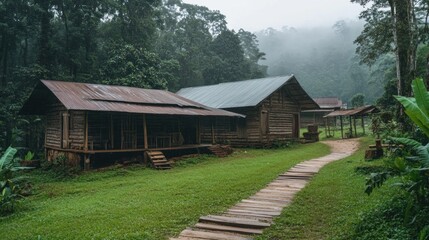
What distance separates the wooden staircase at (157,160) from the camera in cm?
1755

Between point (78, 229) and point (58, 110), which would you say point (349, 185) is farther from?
point (58, 110)

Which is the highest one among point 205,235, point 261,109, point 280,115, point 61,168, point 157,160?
point 261,109

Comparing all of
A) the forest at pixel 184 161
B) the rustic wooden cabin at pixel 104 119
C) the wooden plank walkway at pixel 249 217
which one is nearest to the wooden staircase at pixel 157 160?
the rustic wooden cabin at pixel 104 119

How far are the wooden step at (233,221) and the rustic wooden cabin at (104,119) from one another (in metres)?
10.1

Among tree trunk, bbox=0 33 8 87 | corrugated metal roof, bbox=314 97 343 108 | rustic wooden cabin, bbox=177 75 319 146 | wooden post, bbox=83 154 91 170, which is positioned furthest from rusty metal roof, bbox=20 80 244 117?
corrugated metal roof, bbox=314 97 343 108

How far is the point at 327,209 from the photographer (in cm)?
827

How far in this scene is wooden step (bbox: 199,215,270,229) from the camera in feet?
23.5

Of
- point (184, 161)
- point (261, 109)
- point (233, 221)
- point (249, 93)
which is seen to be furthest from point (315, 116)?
point (233, 221)

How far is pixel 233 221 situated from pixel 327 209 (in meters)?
2.44

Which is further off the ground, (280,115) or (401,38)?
(401,38)

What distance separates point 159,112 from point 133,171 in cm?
352

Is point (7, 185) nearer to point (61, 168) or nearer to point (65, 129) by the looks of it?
point (61, 168)

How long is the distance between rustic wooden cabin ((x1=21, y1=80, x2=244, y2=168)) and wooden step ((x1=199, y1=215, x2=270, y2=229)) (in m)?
10.1

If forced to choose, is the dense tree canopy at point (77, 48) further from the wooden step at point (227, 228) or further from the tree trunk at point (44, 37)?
the wooden step at point (227, 228)
